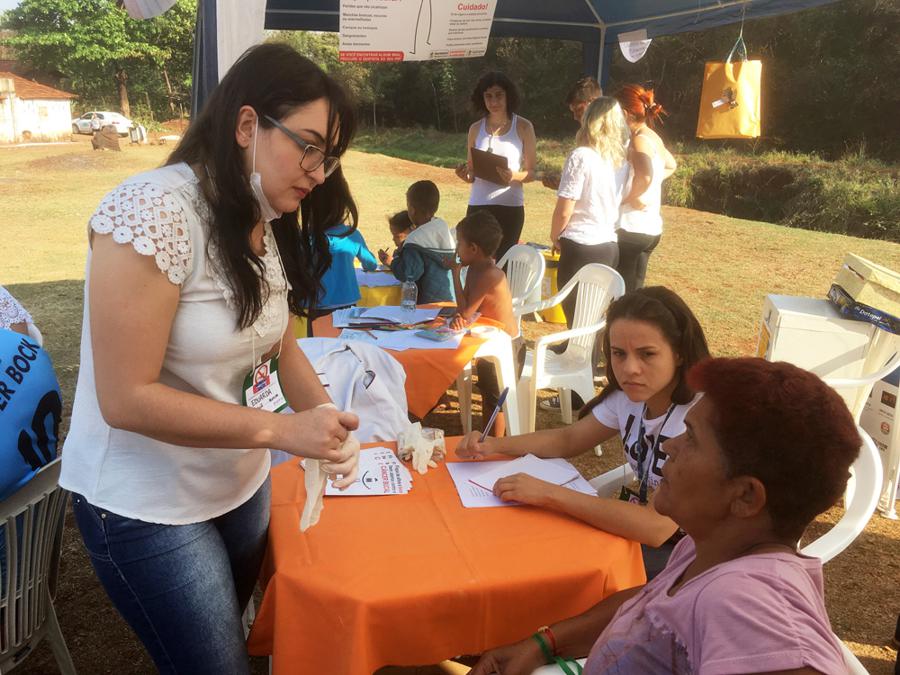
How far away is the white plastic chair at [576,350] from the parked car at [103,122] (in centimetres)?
3335

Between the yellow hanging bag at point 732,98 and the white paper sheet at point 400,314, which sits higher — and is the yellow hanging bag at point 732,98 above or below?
above

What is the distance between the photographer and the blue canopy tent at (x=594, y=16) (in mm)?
5015

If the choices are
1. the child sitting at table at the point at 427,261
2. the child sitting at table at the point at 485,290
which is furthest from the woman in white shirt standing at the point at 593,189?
the child sitting at table at the point at 485,290

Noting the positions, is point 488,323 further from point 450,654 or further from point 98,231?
point 98,231

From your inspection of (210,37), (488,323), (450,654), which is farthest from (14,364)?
(488,323)

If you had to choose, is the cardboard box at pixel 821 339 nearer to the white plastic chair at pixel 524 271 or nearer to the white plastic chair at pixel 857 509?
the white plastic chair at pixel 524 271

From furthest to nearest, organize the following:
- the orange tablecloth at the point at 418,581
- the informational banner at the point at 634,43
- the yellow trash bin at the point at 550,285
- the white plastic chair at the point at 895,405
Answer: the yellow trash bin at the point at 550,285 < the informational banner at the point at 634,43 < the white plastic chair at the point at 895,405 < the orange tablecloth at the point at 418,581

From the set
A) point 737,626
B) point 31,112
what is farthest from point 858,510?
point 31,112

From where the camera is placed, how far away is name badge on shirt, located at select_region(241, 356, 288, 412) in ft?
4.47

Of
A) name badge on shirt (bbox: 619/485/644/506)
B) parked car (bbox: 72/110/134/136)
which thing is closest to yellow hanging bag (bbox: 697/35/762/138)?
name badge on shirt (bbox: 619/485/644/506)

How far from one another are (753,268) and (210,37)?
29.3 ft

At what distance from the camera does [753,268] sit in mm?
9922

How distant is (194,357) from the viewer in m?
1.23

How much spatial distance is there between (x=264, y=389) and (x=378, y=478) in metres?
0.50
